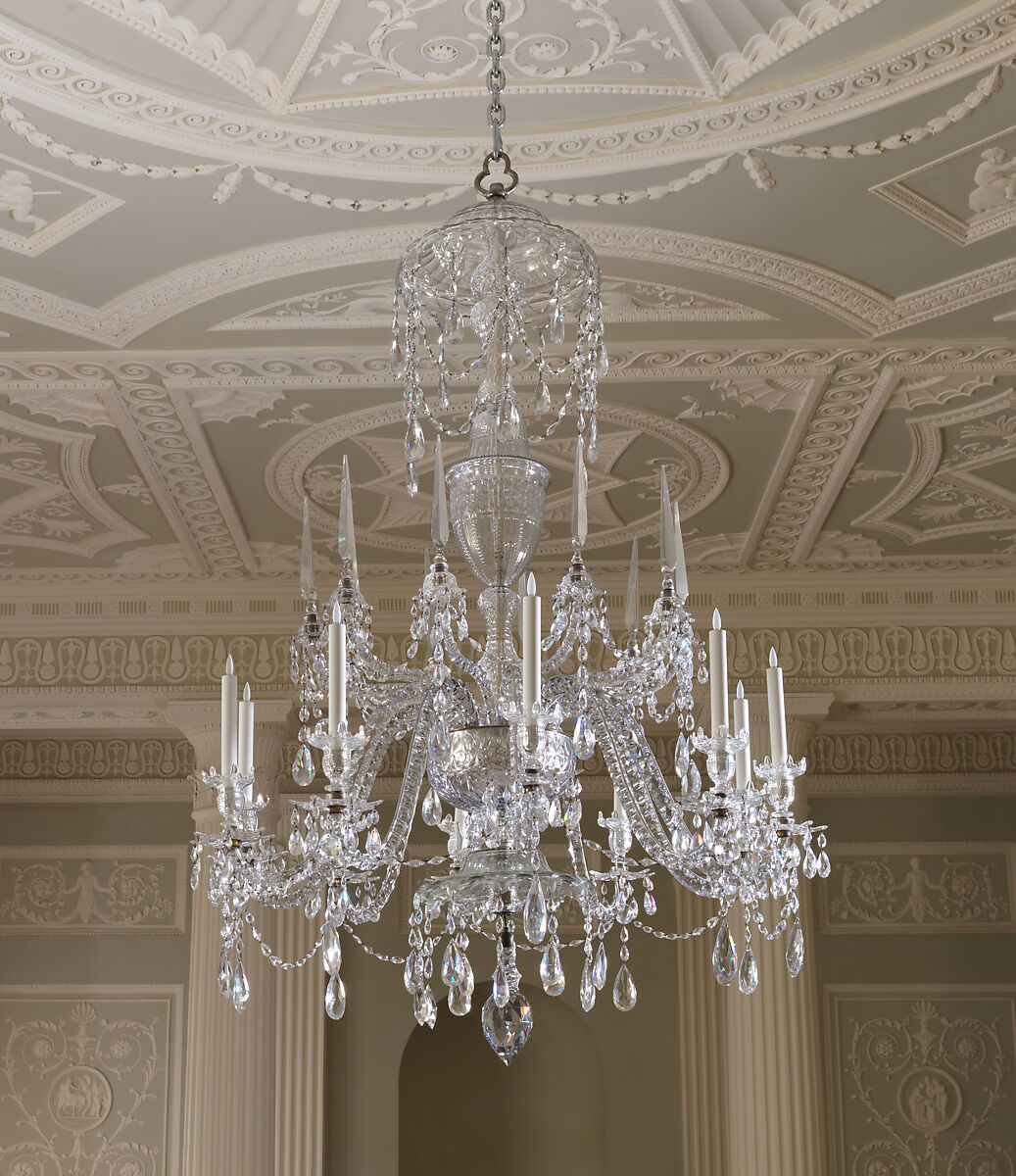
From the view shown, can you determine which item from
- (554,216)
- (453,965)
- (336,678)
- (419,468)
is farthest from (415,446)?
(419,468)

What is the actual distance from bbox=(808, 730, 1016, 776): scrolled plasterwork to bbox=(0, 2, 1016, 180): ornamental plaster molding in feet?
21.0

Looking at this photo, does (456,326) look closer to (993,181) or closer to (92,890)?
(993,181)

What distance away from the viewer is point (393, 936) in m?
9.43

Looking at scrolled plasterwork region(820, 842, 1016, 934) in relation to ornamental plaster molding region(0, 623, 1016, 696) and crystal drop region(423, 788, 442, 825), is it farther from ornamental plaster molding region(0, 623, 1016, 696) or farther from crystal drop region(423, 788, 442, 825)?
crystal drop region(423, 788, 442, 825)

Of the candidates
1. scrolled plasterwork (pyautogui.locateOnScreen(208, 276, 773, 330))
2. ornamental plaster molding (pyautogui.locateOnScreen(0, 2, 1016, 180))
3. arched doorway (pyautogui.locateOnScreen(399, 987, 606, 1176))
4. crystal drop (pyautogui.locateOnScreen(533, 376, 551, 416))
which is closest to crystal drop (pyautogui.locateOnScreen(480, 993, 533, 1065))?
crystal drop (pyautogui.locateOnScreen(533, 376, 551, 416))

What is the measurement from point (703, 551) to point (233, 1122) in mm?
3642

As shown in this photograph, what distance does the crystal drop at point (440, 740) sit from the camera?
3602 millimetres

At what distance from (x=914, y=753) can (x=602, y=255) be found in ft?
20.3

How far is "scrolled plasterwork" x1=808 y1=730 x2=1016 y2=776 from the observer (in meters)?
10.0

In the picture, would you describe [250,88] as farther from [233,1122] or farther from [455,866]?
[233,1122]

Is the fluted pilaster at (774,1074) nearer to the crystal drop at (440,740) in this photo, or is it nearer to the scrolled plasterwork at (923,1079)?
the scrolled plasterwork at (923,1079)

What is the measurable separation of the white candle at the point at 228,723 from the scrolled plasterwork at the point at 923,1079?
22.5ft

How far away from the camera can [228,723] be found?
3621 mm

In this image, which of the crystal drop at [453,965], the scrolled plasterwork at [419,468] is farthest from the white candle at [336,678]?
the scrolled plasterwork at [419,468]
